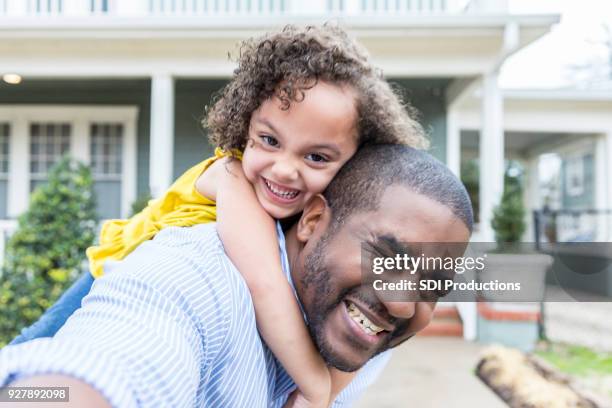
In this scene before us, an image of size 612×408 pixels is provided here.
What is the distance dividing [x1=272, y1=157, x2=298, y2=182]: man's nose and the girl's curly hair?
0.15m

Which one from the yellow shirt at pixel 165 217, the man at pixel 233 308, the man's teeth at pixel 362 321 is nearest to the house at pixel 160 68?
the yellow shirt at pixel 165 217

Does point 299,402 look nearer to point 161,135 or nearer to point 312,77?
point 312,77

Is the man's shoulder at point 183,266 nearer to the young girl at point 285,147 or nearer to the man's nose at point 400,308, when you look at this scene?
the young girl at point 285,147

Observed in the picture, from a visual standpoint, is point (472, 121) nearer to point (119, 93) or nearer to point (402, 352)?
point (402, 352)

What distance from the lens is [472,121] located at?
877cm

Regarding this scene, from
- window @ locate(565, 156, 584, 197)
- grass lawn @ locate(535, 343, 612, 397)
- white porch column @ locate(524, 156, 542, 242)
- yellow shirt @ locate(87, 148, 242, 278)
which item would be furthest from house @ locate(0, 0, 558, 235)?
window @ locate(565, 156, 584, 197)

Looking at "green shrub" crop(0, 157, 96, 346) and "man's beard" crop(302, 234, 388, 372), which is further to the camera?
"green shrub" crop(0, 157, 96, 346)

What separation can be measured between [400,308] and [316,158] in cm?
52

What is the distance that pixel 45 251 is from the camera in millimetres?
5816

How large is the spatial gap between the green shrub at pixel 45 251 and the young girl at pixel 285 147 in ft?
15.3

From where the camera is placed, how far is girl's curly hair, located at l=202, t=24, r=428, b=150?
1288mm

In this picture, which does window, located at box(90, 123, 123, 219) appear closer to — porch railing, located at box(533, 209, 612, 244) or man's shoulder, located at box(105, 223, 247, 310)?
porch railing, located at box(533, 209, 612, 244)

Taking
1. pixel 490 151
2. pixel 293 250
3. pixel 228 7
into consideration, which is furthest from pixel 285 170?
pixel 228 7

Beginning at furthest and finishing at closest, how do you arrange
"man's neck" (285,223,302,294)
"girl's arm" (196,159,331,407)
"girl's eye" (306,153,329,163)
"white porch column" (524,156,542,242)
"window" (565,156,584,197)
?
1. "window" (565,156,584,197)
2. "white porch column" (524,156,542,242)
3. "girl's eye" (306,153,329,163)
4. "man's neck" (285,223,302,294)
5. "girl's arm" (196,159,331,407)
